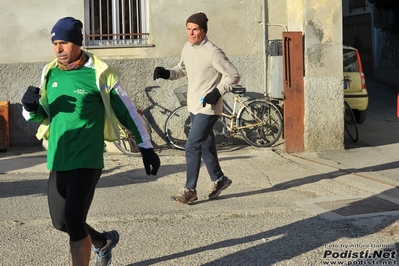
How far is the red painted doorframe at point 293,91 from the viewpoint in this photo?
10.6m

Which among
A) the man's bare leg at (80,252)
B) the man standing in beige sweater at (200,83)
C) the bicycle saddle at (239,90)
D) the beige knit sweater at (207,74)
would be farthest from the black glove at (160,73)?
the bicycle saddle at (239,90)

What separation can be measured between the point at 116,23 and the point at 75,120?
722 centimetres

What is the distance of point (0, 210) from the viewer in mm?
6992

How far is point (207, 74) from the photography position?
7199mm

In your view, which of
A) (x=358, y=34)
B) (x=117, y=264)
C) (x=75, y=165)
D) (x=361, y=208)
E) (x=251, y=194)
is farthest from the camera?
(x=358, y=34)

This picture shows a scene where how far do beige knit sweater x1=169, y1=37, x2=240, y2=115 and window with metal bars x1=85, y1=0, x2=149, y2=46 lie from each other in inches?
171

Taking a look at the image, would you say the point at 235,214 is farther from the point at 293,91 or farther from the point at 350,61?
the point at 350,61

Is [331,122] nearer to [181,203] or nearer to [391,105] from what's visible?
[181,203]

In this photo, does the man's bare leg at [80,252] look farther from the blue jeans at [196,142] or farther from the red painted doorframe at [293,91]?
the red painted doorframe at [293,91]

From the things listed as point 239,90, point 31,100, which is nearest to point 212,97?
point 31,100

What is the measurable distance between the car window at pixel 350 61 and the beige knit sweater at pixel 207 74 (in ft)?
22.5

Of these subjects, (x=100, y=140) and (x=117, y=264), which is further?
(x=117, y=264)

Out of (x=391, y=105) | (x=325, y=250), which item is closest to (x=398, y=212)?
(x=325, y=250)

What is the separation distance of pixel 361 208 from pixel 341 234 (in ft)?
3.34
